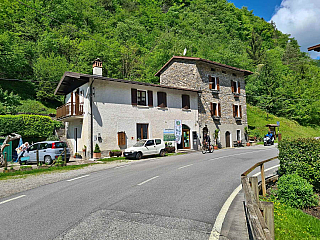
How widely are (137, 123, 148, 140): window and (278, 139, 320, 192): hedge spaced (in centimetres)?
1564

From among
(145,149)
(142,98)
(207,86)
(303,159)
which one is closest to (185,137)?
(142,98)

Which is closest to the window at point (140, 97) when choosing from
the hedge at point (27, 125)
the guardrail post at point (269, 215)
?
the hedge at point (27, 125)

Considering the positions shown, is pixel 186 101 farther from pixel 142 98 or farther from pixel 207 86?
pixel 142 98

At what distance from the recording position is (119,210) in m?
5.69

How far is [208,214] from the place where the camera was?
17.6ft

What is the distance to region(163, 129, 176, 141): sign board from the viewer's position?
24.0 metres

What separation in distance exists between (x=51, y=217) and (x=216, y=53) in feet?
147

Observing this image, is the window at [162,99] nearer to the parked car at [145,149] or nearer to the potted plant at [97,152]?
the parked car at [145,149]

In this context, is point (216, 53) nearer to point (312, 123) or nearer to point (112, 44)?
point (112, 44)

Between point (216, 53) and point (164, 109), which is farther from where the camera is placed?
point (216, 53)

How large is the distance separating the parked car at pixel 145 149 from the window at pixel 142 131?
282cm

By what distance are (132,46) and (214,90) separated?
2007 centimetres

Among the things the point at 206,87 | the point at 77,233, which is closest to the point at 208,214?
the point at 77,233

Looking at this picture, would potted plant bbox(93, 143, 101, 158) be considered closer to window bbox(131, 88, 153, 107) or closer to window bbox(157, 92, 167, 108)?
window bbox(131, 88, 153, 107)
